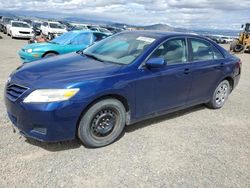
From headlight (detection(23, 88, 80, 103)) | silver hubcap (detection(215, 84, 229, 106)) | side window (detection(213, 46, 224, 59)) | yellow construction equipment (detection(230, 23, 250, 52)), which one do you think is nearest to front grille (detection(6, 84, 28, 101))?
headlight (detection(23, 88, 80, 103))

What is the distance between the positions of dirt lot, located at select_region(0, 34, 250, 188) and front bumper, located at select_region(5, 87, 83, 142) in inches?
13.0

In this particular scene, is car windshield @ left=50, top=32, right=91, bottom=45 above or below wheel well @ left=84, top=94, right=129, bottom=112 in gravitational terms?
above

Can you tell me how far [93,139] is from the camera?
12.0 feet

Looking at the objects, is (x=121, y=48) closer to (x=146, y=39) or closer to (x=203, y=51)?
(x=146, y=39)

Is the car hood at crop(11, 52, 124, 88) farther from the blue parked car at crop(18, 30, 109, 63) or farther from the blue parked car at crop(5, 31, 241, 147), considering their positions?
the blue parked car at crop(18, 30, 109, 63)

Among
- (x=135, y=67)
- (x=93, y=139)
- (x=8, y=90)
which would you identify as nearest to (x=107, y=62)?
(x=135, y=67)

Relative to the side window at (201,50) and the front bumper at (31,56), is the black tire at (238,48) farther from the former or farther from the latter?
the side window at (201,50)

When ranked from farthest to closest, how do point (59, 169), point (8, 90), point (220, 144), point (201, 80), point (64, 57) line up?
point (201, 80), point (64, 57), point (220, 144), point (8, 90), point (59, 169)

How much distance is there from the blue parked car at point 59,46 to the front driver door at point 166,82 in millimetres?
5291

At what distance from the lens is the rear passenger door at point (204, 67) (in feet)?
15.7

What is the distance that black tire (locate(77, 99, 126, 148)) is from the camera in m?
3.49

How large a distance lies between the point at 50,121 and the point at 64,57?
156 centimetres

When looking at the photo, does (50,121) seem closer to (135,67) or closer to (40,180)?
(40,180)

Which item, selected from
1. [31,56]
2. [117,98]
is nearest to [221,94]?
[117,98]
